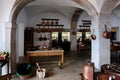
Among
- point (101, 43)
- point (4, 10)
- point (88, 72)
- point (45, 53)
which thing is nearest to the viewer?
point (88, 72)

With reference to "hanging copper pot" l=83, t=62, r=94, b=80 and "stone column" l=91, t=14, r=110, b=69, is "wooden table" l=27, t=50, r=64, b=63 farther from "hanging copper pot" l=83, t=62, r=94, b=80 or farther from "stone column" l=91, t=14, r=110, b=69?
"hanging copper pot" l=83, t=62, r=94, b=80

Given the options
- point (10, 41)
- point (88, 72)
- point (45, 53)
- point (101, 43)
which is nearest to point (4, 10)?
point (10, 41)

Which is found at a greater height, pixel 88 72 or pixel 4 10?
pixel 4 10

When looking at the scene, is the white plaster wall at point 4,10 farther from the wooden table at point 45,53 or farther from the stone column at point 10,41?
the wooden table at point 45,53

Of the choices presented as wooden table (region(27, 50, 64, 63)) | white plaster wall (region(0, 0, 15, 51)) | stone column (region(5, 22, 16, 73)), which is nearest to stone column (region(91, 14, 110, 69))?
wooden table (region(27, 50, 64, 63))

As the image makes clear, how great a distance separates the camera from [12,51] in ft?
16.7

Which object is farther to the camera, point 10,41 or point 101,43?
point 101,43

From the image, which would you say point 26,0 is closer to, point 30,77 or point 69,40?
point 30,77

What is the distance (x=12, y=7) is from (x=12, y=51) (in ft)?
5.07

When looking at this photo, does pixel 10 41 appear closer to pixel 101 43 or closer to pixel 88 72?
pixel 88 72

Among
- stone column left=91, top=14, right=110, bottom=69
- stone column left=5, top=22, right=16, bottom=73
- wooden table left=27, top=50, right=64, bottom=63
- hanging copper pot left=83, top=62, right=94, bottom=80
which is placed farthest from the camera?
wooden table left=27, top=50, right=64, bottom=63

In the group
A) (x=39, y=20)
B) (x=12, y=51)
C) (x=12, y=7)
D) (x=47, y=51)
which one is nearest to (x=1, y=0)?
(x=12, y=7)

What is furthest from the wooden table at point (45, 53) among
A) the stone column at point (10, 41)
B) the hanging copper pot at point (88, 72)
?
the hanging copper pot at point (88, 72)

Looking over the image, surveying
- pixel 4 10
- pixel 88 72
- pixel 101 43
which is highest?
pixel 4 10
